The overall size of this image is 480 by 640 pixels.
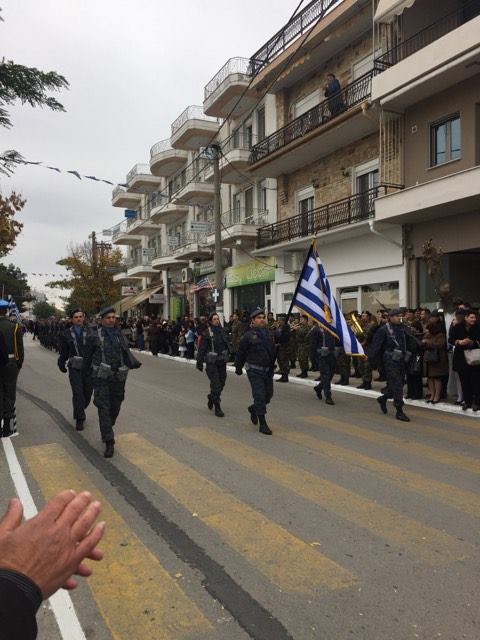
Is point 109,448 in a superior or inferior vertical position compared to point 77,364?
inferior

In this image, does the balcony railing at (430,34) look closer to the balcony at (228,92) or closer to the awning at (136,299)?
→ the balcony at (228,92)

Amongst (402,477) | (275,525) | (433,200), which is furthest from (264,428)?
(433,200)

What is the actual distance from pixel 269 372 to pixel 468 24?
425 inches

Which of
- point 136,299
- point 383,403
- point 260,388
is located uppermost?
point 136,299

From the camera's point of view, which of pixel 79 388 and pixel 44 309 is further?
pixel 44 309

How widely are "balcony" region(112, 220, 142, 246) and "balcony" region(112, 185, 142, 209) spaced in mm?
1859

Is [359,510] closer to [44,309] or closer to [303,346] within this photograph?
[303,346]

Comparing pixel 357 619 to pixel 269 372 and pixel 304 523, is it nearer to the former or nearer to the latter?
pixel 304 523

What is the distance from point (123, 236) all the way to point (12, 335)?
142ft

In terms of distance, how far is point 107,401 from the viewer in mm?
7277

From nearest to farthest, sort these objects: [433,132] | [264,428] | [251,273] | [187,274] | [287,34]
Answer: [264,428] → [433,132] → [287,34] → [251,273] → [187,274]

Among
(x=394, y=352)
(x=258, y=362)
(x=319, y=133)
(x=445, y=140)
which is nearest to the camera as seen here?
(x=258, y=362)

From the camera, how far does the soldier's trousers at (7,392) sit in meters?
7.99

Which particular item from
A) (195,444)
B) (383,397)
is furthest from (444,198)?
(195,444)
